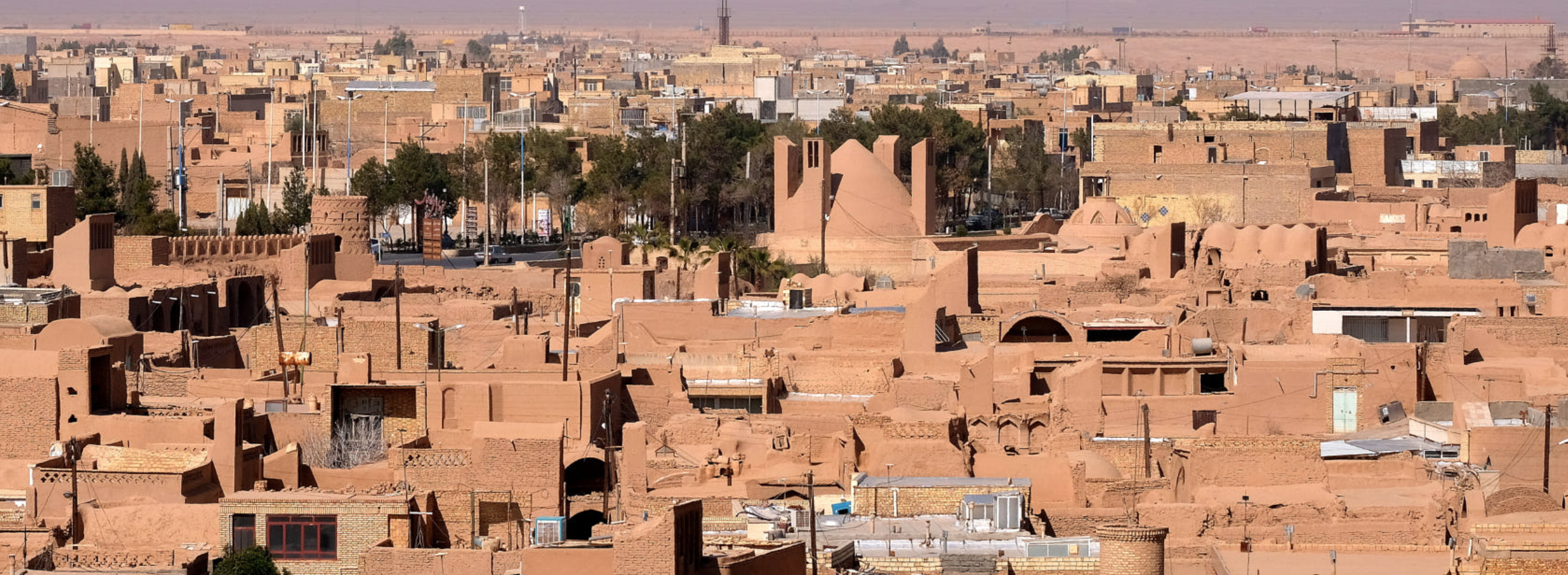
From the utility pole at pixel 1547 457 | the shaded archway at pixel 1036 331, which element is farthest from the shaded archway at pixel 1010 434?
the shaded archway at pixel 1036 331

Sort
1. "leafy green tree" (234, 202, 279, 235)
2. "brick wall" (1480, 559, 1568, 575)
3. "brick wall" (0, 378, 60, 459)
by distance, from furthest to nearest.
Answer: "leafy green tree" (234, 202, 279, 235), "brick wall" (0, 378, 60, 459), "brick wall" (1480, 559, 1568, 575)

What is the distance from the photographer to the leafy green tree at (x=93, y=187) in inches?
2189

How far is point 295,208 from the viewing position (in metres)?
57.1

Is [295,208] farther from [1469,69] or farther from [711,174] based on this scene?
[1469,69]

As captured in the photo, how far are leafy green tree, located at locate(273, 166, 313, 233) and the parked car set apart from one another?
3025mm

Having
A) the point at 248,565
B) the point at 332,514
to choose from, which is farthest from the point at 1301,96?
the point at 248,565

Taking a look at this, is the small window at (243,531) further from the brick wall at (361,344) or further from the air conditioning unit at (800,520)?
the brick wall at (361,344)

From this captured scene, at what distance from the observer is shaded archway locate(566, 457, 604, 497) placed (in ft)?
97.9

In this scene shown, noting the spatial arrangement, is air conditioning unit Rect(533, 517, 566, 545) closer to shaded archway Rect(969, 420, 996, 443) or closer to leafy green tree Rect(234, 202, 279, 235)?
shaded archway Rect(969, 420, 996, 443)

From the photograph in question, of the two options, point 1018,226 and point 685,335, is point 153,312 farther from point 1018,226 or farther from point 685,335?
point 1018,226

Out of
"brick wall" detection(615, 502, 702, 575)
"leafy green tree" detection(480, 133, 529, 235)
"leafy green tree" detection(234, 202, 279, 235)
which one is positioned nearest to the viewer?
"brick wall" detection(615, 502, 702, 575)

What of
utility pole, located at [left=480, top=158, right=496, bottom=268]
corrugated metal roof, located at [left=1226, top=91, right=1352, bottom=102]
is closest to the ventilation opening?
utility pole, located at [left=480, top=158, right=496, bottom=268]

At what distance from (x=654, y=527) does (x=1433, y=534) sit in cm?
774

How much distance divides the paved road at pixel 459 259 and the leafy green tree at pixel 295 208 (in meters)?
1.59
